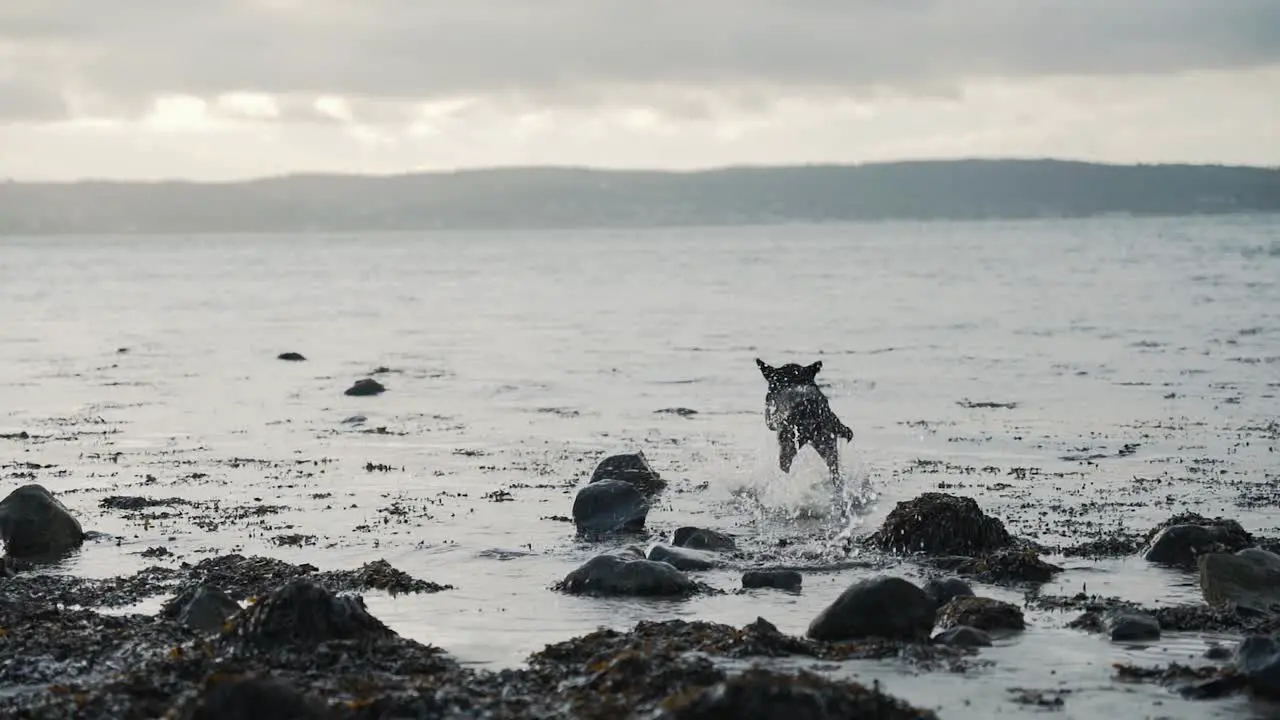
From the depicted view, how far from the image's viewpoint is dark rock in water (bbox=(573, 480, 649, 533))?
17.6 m

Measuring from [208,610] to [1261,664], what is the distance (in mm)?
8083

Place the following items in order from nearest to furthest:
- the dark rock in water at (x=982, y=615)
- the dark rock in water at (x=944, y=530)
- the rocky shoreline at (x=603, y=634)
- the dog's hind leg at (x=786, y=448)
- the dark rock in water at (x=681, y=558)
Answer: the rocky shoreline at (x=603, y=634) → the dark rock in water at (x=982, y=615) → the dark rock in water at (x=681, y=558) → the dark rock in water at (x=944, y=530) → the dog's hind leg at (x=786, y=448)

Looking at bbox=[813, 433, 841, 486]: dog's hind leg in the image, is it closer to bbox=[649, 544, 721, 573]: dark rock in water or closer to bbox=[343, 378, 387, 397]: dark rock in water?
bbox=[649, 544, 721, 573]: dark rock in water

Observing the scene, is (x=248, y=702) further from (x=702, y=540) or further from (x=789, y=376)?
(x=789, y=376)

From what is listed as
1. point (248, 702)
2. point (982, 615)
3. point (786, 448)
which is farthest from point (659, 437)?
point (248, 702)

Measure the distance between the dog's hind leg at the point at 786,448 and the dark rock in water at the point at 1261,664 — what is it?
9.53 m

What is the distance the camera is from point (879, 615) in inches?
481

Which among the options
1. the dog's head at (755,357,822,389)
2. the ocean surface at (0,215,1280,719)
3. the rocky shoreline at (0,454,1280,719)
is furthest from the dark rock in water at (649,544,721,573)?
the dog's head at (755,357,822,389)

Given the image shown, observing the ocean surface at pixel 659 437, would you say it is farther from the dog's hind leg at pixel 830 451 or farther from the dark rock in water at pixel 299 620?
the dark rock in water at pixel 299 620

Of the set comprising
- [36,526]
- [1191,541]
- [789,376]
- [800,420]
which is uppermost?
[789,376]

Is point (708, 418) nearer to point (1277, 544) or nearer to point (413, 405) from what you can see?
point (413, 405)

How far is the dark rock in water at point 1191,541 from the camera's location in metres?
15.1

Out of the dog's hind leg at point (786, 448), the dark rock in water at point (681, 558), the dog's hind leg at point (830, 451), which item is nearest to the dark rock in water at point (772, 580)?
the dark rock in water at point (681, 558)

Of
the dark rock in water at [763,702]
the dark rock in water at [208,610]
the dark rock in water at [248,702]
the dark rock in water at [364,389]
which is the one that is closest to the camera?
the dark rock in water at [763,702]
